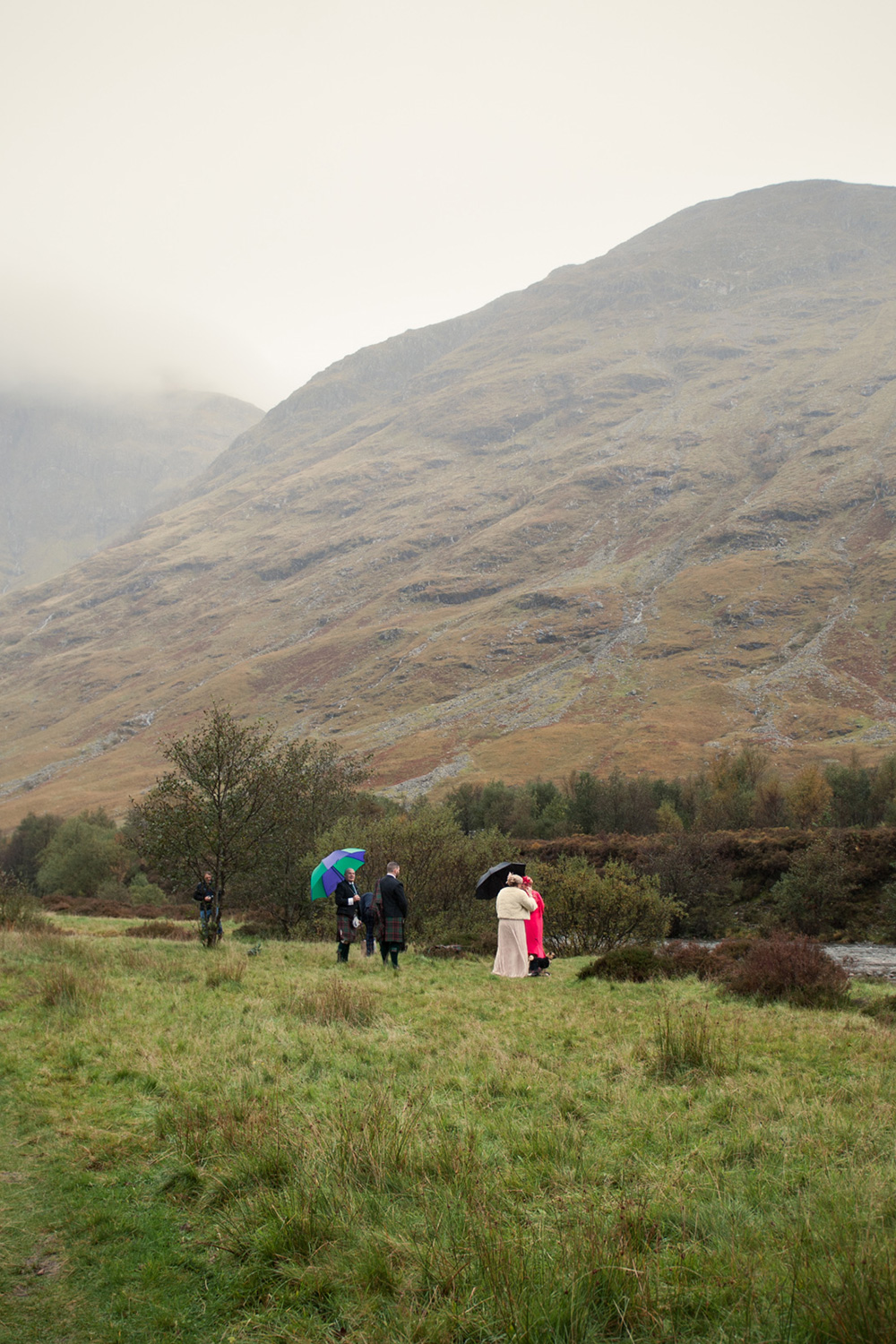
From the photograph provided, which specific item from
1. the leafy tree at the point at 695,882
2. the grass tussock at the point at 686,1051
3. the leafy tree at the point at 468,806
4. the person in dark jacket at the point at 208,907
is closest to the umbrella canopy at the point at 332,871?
the person in dark jacket at the point at 208,907

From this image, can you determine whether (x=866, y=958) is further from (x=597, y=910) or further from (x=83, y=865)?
(x=83, y=865)

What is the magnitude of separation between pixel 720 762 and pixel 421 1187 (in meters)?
98.0

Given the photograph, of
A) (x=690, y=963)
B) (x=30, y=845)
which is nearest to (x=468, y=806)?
(x=30, y=845)

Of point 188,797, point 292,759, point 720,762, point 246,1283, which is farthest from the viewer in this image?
point 720,762

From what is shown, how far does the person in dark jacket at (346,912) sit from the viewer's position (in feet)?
58.1

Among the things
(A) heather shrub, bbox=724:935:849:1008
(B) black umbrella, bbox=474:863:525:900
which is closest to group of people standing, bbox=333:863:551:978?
(B) black umbrella, bbox=474:863:525:900

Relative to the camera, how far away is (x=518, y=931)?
15484 mm

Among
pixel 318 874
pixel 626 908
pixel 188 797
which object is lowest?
pixel 626 908

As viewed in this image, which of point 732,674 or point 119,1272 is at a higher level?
point 732,674

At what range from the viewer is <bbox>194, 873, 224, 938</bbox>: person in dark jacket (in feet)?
64.9

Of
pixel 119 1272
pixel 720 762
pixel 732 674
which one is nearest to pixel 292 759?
pixel 119 1272

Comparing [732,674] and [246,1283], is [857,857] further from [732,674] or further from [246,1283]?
[732,674]

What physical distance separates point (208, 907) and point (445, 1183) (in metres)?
18.0

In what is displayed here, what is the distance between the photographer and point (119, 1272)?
4434 millimetres
